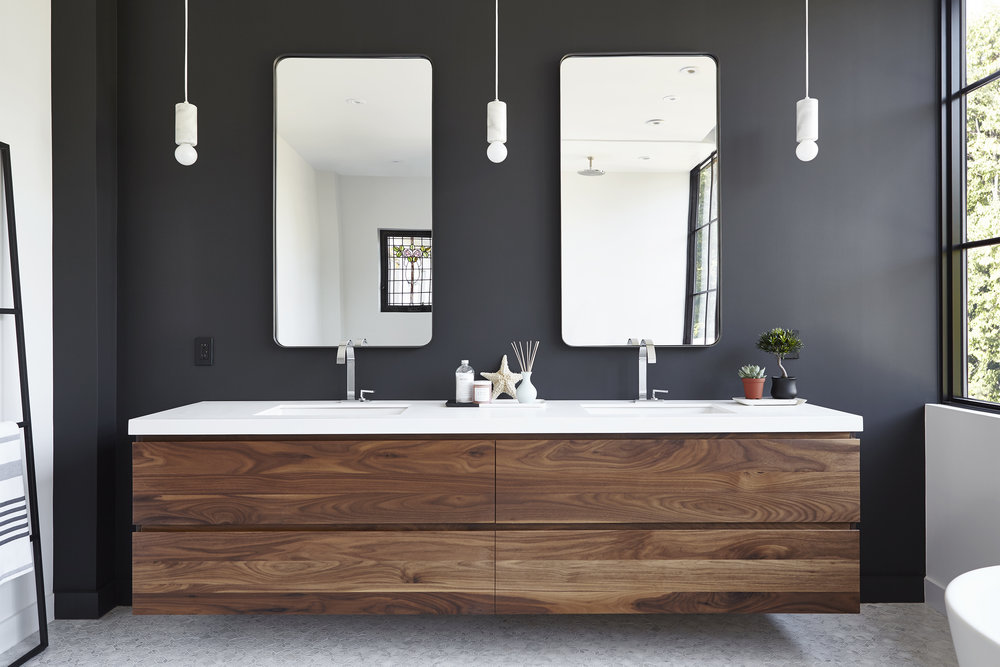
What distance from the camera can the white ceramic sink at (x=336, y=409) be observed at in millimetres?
2391

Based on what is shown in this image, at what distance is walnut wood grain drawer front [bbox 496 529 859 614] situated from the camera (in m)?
2.04

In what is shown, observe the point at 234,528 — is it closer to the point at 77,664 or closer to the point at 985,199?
the point at 77,664

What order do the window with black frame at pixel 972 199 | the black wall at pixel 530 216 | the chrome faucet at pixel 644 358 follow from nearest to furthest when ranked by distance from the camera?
the window with black frame at pixel 972 199 → the chrome faucet at pixel 644 358 → the black wall at pixel 530 216

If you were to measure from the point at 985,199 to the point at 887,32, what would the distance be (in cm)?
80

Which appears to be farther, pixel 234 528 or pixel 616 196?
pixel 616 196

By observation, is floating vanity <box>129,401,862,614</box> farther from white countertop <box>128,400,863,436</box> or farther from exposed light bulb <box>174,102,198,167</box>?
exposed light bulb <box>174,102,198,167</box>

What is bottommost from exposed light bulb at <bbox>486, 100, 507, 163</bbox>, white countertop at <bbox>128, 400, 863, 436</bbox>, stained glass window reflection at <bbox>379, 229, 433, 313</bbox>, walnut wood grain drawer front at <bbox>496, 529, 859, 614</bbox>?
walnut wood grain drawer front at <bbox>496, 529, 859, 614</bbox>

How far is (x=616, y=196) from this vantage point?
261 centimetres

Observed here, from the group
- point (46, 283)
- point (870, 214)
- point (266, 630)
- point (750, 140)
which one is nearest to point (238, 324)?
point (46, 283)

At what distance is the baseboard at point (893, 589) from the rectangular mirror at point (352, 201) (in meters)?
2.08

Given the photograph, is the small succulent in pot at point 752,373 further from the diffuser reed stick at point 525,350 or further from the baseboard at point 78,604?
the baseboard at point 78,604

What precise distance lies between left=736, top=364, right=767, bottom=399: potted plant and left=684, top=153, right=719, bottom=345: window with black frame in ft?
0.63

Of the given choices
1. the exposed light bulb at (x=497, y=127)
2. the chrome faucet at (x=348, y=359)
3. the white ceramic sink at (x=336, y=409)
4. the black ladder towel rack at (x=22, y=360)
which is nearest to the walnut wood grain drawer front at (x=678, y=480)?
the white ceramic sink at (x=336, y=409)

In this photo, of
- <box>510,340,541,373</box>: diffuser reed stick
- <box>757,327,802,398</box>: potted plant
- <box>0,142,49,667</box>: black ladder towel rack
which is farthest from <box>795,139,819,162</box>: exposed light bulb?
<box>0,142,49,667</box>: black ladder towel rack
